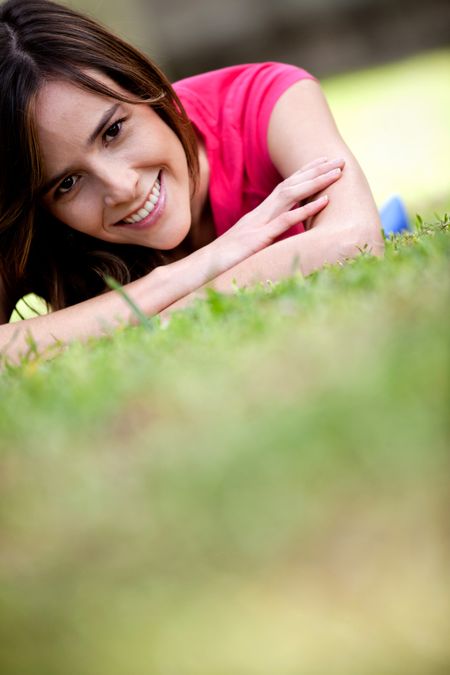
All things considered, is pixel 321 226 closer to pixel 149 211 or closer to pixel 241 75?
pixel 149 211

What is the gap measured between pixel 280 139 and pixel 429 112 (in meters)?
5.11

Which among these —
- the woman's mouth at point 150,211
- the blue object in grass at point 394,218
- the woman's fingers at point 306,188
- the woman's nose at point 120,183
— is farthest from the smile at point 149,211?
the blue object in grass at point 394,218

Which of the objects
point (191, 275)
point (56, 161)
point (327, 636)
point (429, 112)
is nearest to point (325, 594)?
point (327, 636)

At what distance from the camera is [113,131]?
8.18 ft

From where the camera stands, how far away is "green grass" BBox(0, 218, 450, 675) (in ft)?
2.75

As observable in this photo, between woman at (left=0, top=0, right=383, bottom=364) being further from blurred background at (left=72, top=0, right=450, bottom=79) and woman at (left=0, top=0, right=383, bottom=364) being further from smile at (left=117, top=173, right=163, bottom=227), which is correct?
blurred background at (left=72, top=0, right=450, bottom=79)

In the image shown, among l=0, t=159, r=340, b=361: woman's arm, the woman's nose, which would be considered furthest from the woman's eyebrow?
l=0, t=159, r=340, b=361: woman's arm

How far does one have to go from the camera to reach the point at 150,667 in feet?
2.76

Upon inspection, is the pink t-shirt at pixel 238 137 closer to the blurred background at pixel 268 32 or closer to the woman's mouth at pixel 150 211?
the woman's mouth at pixel 150 211

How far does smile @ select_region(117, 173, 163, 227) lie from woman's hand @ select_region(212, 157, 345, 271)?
29 centimetres

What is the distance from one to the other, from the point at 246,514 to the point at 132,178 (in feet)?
5.55

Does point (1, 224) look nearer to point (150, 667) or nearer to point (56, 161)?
point (56, 161)

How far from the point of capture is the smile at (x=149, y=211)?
104 inches

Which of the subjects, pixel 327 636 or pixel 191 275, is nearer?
pixel 327 636
